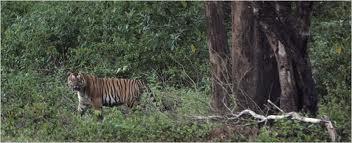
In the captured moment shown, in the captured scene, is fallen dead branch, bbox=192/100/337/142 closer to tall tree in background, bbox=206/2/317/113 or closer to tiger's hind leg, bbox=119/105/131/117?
tall tree in background, bbox=206/2/317/113

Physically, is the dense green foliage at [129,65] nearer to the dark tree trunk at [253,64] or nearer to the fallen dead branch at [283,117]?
the fallen dead branch at [283,117]

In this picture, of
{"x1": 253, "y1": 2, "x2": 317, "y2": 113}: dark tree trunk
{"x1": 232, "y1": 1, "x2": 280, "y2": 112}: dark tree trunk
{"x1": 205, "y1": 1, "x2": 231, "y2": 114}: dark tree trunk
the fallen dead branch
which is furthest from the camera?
{"x1": 205, "y1": 1, "x2": 231, "y2": 114}: dark tree trunk

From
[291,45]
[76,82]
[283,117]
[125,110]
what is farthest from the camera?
[76,82]

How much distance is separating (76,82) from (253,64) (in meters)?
3.28

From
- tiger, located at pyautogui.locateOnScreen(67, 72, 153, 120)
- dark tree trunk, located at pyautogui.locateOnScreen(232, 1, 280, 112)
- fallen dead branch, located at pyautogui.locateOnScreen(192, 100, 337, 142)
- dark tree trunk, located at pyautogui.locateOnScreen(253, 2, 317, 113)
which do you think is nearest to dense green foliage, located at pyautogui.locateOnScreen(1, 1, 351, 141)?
fallen dead branch, located at pyautogui.locateOnScreen(192, 100, 337, 142)

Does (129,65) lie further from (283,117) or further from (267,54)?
(283,117)

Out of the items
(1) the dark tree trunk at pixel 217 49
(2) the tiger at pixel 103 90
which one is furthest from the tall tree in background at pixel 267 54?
(2) the tiger at pixel 103 90

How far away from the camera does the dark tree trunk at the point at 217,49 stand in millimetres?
10930

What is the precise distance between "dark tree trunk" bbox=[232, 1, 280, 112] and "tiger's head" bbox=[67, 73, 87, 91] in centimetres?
302

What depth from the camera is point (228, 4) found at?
12719 millimetres

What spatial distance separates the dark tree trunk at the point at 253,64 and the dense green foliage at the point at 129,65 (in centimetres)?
66

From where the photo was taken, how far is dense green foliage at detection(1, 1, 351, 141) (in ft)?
31.6

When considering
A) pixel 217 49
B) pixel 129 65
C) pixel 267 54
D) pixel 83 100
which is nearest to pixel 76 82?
pixel 83 100

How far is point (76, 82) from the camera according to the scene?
41.0 ft
